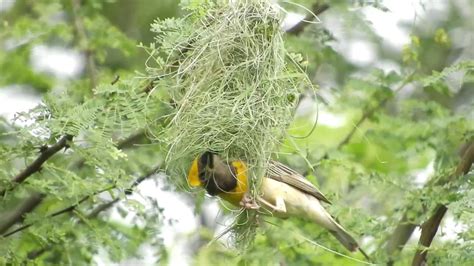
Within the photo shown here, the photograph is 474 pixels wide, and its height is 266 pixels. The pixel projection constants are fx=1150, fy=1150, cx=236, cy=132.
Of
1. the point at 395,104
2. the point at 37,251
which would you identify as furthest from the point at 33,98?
the point at 395,104

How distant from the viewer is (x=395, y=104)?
6301 mm

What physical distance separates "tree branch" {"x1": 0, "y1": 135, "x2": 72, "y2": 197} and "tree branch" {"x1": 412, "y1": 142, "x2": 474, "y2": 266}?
4.43 feet

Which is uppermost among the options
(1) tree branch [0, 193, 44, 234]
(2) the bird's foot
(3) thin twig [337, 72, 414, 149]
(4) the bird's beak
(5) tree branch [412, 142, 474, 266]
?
(4) the bird's beak

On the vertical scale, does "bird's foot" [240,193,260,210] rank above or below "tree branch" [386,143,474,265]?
above

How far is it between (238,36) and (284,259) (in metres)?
1.47

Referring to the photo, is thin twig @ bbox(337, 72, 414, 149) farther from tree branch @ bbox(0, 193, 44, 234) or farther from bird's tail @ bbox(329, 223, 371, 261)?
tree branch @ bbox(0, 193, 44, 234)

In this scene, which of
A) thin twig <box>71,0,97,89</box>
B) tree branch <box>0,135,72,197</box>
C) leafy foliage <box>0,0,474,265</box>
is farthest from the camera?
thin twig <box>71,0,97,89</box>

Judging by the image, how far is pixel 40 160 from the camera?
3.95m

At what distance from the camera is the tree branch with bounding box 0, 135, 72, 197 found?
3783 millimetres

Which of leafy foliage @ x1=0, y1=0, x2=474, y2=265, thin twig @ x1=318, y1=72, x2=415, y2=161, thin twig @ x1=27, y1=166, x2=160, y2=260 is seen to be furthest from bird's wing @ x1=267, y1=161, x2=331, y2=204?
thin twig @ x1=318, y1=72, x2=415, y2=161

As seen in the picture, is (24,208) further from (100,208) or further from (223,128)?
(223,128)

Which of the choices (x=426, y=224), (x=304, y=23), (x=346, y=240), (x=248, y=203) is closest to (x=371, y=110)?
(x=304, y=23)

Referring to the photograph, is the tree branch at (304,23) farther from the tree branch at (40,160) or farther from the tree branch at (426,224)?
the tree branch at (40,160)

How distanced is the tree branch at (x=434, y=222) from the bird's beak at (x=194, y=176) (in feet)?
3.08
